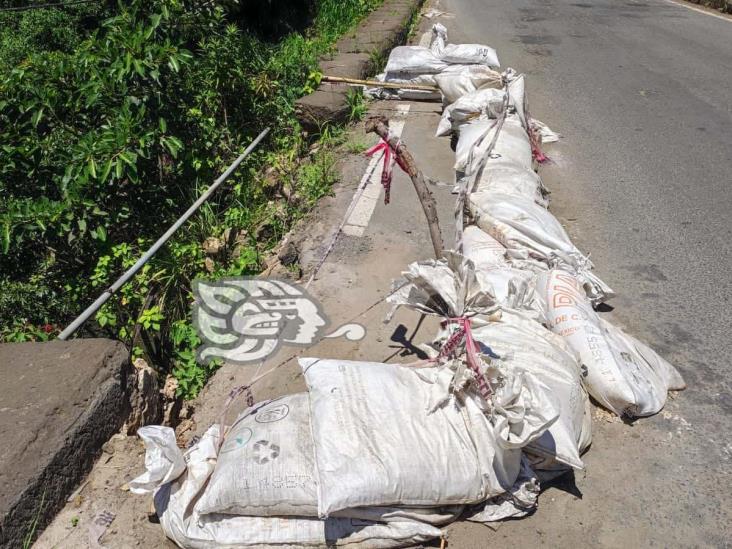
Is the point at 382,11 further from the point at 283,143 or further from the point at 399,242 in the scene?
the point at 399,242

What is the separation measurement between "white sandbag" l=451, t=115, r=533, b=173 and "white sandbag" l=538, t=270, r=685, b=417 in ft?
4.59

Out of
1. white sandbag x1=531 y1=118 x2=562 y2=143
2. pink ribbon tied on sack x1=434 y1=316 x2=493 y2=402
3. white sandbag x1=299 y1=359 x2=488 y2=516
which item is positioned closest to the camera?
white sandbag x1=299 y1=359 x2=488 y2=516

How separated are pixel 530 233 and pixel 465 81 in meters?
2.37

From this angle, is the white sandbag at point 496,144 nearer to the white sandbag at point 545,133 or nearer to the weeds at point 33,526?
the white sandbag at point 545,133

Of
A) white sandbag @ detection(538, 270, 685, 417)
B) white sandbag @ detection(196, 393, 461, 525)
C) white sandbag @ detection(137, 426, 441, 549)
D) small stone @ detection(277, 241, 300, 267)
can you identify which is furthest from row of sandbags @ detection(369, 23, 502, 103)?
white sandbag @ detection(137, 426, 441, 549)

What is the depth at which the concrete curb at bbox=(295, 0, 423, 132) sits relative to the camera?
532 centimetres

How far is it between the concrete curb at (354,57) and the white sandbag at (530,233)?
221 cm

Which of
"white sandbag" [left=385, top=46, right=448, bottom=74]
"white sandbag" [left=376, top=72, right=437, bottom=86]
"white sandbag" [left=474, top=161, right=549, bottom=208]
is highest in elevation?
"white sandbag" [left=385, top=46, right=448, bottom=74]

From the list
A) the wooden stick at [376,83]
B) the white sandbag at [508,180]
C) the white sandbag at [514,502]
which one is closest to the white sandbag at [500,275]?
the white sandbag at [508,180]

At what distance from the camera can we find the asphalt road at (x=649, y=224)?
217 centimetres

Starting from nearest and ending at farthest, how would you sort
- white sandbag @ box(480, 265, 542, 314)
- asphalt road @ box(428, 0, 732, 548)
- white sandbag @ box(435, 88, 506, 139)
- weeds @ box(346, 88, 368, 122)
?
asphalt road @ box(428, 0, 732, 548)
white sandbag @ box(480, 265, 542, 314)
white sandbag @ box(435, 88, 506, 139)
weeds @ box(346, 88, 368, 122)

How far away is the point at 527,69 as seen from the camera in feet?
23.4

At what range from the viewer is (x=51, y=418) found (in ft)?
6.95

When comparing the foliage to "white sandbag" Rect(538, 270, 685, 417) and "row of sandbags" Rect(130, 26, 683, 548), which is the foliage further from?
"white sandbag" Rect(538, 270, 685, 417)
